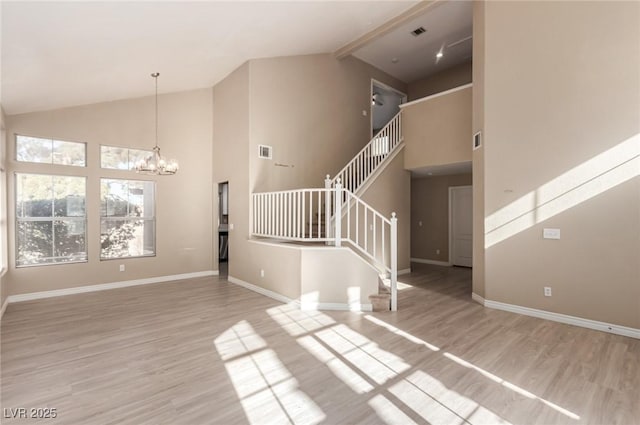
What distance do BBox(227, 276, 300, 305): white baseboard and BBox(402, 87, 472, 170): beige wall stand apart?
13.1ft

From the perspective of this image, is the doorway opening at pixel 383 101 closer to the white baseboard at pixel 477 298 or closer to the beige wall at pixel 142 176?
the beige wall at pixel 142 176

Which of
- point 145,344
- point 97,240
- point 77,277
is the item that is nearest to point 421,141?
point 145,344

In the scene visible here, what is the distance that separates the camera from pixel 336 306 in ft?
14.9

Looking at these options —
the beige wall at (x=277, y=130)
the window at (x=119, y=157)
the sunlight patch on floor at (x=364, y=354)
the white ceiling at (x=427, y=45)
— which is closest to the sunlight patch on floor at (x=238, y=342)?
the sunlight patch on floor at (x=364, y=354)

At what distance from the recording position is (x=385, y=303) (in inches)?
175

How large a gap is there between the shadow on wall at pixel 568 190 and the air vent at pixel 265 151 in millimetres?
3951

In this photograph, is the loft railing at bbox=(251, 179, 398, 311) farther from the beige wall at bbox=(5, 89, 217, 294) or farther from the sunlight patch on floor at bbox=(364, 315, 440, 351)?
the beige wall at bbox=(5, 89, 217, 294)

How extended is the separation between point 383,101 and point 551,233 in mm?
7537

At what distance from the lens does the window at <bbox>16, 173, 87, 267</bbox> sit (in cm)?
500

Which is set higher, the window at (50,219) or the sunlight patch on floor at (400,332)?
the window at (50,219)

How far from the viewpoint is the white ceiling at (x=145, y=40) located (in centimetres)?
289

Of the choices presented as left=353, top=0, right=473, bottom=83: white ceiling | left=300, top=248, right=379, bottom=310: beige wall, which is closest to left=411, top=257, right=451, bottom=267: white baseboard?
left=300, top=248, right=379, bottom=310: beige wall

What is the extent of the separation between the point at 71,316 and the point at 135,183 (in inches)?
112

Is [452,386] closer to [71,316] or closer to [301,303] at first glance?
[301,303]
